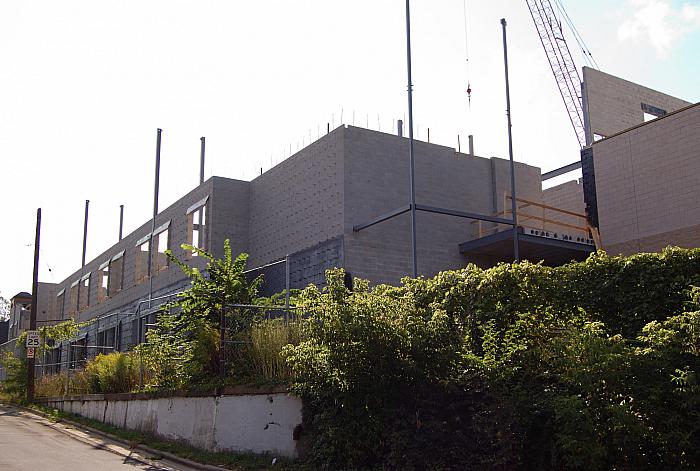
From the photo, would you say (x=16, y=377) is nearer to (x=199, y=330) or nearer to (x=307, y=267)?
(x=307, y=267)

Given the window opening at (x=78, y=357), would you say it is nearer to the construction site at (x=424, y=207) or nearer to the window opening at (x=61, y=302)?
the construction site at (x=424, y=207)

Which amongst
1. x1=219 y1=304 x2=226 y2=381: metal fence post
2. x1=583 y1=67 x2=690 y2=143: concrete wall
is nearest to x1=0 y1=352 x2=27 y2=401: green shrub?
x1=219 y1=304 x2=226 y2=381: metal fence post

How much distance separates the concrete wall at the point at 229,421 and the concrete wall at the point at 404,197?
6013 millimetres

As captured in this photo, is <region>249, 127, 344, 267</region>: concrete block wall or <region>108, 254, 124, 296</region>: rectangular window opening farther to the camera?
<region>108, 254, 124, 296</region>: rectangular window opening

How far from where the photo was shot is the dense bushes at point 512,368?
8000 mm

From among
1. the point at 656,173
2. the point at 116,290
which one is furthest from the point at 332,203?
the point at 116,290

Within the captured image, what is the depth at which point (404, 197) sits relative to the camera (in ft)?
67.1

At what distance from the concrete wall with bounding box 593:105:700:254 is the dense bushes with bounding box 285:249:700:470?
11.1m

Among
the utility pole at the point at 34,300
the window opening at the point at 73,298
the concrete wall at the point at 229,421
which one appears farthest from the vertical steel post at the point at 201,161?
the window opening at the point at 73,298

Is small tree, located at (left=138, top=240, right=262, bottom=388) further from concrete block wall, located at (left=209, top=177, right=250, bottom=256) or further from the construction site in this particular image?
concrete block wall, located at (left=209, top=177, right=250, bottom=256)

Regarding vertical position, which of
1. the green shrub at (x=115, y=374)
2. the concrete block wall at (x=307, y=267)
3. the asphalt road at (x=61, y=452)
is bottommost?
the asphalt road at (x=61, y=452)

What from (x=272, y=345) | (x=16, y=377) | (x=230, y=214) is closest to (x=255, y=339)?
(x=272, y=345)

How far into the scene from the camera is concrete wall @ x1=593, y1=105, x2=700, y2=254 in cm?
1977

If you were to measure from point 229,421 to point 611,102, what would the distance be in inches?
894
